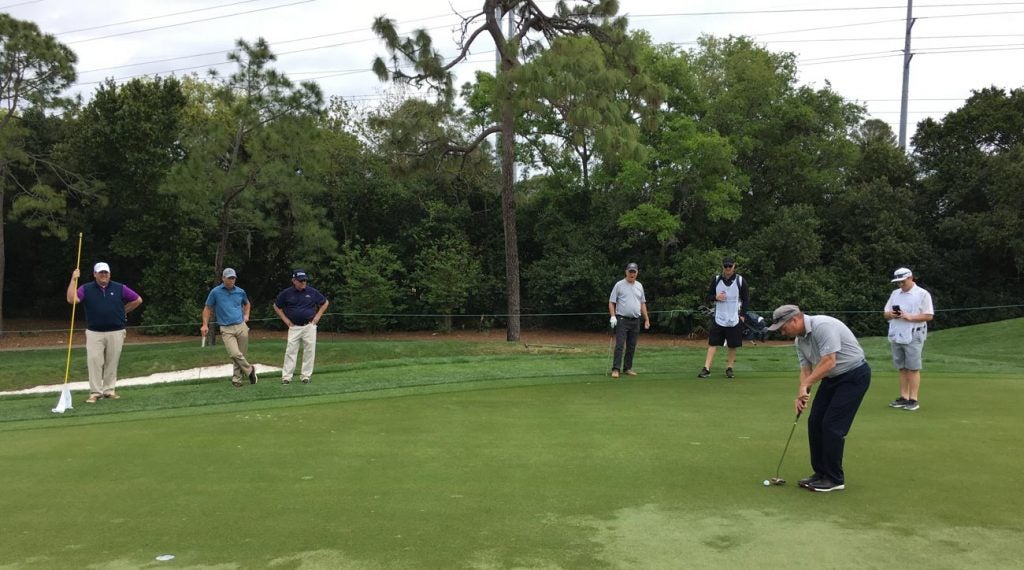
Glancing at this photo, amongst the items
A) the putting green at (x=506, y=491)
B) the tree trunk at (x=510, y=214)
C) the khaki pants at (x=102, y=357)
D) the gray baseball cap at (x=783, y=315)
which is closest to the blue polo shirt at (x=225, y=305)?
the khaki pants at (x=102, y=357)

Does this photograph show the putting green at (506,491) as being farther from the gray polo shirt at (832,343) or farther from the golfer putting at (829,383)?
the gray polo shirt at (832,343)

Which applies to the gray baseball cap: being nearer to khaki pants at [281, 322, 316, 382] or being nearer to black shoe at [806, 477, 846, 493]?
black shoe at [806, 477, 846, 493]

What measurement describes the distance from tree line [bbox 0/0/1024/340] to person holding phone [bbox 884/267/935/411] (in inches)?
480

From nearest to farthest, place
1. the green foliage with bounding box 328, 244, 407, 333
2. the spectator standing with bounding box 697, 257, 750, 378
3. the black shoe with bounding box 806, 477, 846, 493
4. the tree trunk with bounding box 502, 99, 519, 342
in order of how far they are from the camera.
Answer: the black shoe with bounding box 806, 477, 846, 493 → the spectator standing with bounding box 697, 257, 750, 378 → the tree trunk with bounding box 502, 99, 519, 342 → the green foliage with bounding box 328, 244, 407, 333

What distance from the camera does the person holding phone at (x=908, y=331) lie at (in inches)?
328

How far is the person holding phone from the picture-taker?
8336 mm

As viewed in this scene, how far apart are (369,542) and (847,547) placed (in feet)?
8.96

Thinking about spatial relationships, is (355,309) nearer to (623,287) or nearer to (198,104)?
(623,287)

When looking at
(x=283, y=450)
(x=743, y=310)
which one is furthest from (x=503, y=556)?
(x=743, y=310)

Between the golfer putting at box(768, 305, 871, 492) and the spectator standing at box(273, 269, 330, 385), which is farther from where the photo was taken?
the spectator standing at box(273, 269, 330, 385)

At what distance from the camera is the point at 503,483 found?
5316 mm

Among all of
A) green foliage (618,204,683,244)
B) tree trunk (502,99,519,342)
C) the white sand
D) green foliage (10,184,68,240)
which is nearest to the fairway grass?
the white sand

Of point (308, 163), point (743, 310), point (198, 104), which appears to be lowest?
point (743, 310)

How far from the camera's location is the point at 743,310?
36.7 feet
